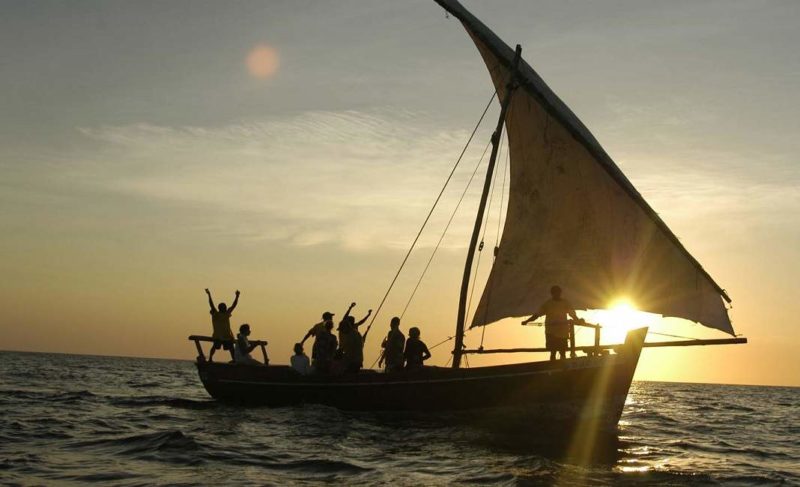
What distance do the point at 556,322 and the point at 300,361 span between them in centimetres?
889

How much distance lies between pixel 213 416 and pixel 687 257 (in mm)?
13849

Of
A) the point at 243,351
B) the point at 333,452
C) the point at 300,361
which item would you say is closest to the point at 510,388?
the point at 333,452

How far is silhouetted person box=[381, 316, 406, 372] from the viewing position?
2206cm

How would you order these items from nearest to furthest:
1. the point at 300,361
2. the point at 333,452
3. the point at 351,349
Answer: the point at 333,452 < the point at 351,349 < the point at 300,361

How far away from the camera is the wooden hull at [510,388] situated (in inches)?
754

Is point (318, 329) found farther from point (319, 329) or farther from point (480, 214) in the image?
point (480, 214)

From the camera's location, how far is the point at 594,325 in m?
19.0

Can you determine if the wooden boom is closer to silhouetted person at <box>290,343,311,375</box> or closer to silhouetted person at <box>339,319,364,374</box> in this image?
silhouetted person at <box>339,319,364,374</box>

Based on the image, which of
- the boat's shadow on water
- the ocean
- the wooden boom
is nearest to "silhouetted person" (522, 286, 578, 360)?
the wooden boom

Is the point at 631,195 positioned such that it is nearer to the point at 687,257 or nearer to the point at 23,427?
the point at 687,257

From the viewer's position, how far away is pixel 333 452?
1575 centimetres

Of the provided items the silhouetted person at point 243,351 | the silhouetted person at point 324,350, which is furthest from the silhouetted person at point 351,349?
the silhouetted person at point 243,351

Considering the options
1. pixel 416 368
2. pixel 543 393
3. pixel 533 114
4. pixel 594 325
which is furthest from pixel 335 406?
pixel 533 114

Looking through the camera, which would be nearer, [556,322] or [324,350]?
[556,322]
